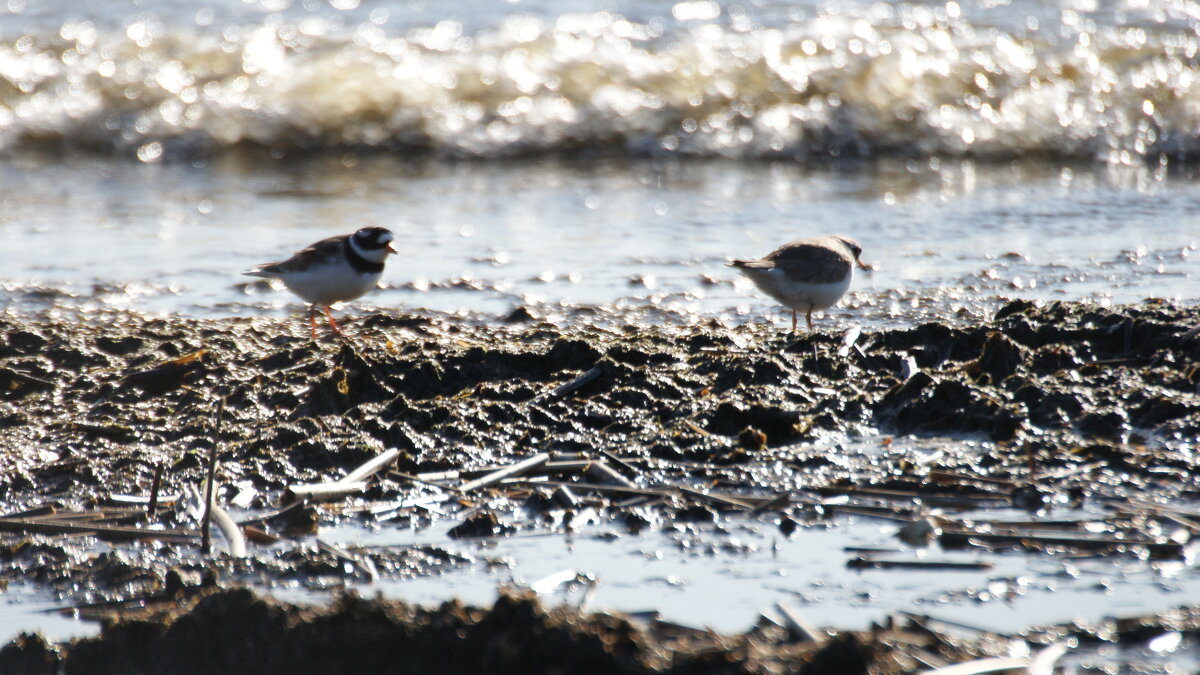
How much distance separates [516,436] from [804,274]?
2110 mm

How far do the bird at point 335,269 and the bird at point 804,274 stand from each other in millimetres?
1835

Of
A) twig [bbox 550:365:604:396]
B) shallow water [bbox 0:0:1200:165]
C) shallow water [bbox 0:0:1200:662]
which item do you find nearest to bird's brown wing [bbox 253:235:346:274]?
shallow water [bbox 0:0:1200:662]

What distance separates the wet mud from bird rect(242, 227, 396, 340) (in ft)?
1.70

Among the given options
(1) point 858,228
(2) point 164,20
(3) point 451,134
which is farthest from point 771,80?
(2) point 164,20

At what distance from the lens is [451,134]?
12977 mm

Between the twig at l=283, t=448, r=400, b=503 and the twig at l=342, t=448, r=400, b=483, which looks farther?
the twig at l=342, t=448, r=400, b=483

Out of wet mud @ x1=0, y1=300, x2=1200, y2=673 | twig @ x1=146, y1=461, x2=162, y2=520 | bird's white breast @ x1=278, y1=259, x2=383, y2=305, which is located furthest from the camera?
bird's white breast @ x1=278, y1=259, x2=383, y2=305

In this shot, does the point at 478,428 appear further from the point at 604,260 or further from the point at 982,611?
the point at 604,260

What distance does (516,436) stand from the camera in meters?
4.25

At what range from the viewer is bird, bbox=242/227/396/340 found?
5965 mm

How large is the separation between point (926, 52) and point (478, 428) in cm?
1141

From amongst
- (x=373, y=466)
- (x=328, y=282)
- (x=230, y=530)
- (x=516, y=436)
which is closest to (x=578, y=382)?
(x=516, y=436)

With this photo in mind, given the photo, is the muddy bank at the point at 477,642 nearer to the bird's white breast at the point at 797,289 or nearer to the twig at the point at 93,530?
the twig at the point at 93,530

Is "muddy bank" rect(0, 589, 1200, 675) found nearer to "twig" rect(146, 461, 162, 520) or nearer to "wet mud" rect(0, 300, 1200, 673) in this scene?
"wet mud" rect(0, 300, 1200, 673)
